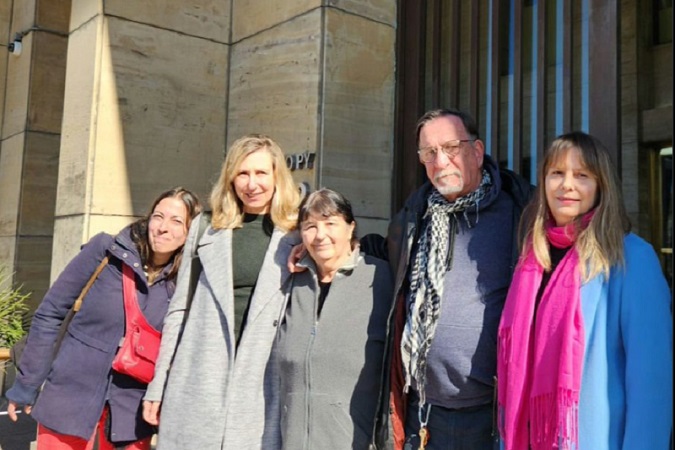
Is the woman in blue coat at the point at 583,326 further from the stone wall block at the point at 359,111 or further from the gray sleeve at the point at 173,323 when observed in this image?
the stone wall block at the point at 359,111

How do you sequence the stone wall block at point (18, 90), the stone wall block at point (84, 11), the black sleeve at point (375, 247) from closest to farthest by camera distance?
the black sleeve at point (375, 247) → the stone wall block at point (84, 11) → the stone wall block at point (18, 90)

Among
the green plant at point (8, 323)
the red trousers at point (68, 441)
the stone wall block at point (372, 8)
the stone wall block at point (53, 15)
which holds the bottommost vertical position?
the red trousers at point (68, 441)

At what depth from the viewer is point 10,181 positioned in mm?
7457

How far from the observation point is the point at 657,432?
5.67 ft

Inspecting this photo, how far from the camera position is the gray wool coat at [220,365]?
263 cm

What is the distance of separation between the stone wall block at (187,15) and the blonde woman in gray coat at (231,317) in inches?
97.9

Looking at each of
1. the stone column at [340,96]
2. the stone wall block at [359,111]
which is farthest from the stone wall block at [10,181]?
the stone wall block at [359,111]

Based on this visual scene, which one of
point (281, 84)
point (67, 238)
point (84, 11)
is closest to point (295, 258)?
point (281, 84)

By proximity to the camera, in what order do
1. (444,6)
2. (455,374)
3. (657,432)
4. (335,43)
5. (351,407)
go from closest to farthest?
(657,432)
(455,374)
(351,407)
(335,43)
(444,6)

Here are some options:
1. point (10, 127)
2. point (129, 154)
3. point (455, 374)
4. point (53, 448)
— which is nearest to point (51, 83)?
point (10, 127)

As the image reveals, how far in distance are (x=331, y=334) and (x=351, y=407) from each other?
277 mm

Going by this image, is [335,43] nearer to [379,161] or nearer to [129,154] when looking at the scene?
[379,161]

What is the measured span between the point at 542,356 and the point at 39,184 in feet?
22.3

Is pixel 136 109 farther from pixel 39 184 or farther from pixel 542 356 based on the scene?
pixel 542 356
